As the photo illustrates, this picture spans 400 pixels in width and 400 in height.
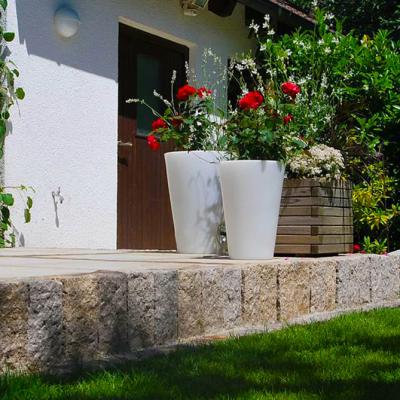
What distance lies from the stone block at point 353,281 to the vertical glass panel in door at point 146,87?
2.51 m

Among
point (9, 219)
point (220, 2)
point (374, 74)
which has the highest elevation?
point (220, 2)

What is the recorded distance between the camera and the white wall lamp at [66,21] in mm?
5453

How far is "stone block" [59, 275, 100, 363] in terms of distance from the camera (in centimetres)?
257

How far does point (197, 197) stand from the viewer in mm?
4582

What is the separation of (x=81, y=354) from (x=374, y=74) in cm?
446

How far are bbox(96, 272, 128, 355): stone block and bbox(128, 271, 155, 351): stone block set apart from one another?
0.03 meters

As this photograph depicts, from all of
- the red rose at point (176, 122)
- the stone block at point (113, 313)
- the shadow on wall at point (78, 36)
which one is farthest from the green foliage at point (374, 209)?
the stone block at point (113, 313)

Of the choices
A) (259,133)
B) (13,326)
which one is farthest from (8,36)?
(13,326)

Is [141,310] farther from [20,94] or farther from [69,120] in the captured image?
[69,120]

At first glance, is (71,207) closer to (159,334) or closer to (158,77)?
(158,77)

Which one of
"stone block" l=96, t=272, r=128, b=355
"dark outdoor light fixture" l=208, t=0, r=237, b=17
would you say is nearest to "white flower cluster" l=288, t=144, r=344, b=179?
"stone block" l=96, t=272, r=128, b=355

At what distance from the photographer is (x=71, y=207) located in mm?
5637

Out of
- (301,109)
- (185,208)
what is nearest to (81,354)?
(185,208)

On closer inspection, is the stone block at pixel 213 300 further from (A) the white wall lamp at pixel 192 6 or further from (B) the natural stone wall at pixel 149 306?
(A) the white wall lamp at pixel 192 6
